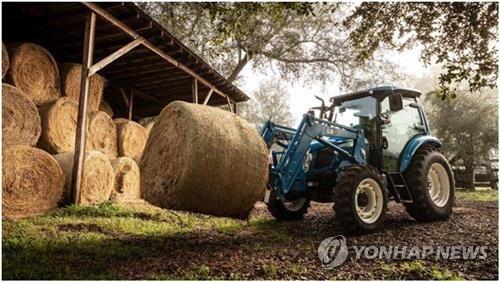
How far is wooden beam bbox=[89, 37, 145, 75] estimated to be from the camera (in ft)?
23.5

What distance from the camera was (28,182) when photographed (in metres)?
6.33

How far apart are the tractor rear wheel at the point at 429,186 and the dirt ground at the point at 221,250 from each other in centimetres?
23

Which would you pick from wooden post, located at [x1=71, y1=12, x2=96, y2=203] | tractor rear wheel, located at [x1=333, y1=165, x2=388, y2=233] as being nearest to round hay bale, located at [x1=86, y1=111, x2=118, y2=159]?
wooden post, located at [x1=71, y1=12, x2=96, y2=203]

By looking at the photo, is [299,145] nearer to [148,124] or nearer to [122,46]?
[122,46]

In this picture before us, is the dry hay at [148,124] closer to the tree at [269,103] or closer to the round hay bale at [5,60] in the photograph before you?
the round hay bale at [5,60]

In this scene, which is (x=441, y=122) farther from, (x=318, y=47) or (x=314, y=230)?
(x=314, y=230)

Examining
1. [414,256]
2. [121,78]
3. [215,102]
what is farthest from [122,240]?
[215,102]

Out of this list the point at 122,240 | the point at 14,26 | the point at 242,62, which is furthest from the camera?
the point at 242,62

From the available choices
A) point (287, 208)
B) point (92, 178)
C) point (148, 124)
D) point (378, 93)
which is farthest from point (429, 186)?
point (148, 124)

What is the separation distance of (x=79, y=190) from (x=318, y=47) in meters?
16.5

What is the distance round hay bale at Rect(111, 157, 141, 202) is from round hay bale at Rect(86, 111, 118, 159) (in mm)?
552

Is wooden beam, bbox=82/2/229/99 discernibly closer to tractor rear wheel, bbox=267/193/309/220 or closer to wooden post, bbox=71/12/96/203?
wooden post, bbox=71/12/96/203

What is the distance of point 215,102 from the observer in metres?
14.5

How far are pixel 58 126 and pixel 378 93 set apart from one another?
6049mm
